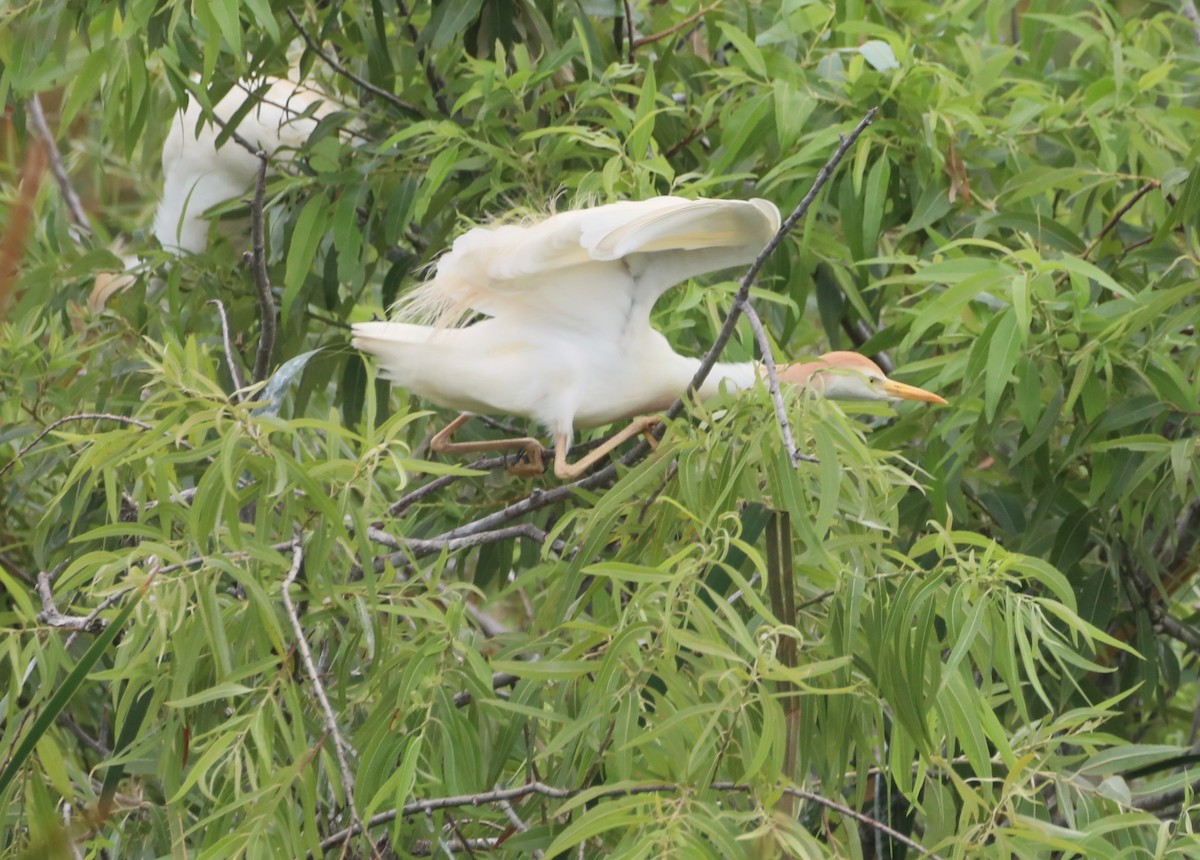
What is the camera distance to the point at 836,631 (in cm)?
124

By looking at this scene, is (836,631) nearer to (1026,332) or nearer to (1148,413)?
(1026,332)

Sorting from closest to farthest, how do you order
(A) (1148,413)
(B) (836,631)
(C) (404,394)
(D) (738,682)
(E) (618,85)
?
(D) (738,682)
(B) (836,631)
(A) (1148,413)
(E) (618,85)
(C) (404,394)

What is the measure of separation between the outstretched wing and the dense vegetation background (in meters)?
0.09

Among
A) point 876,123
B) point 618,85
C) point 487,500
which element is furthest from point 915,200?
point 487,500

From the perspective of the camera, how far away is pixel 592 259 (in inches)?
70.5

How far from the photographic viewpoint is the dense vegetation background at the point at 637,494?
1.17m

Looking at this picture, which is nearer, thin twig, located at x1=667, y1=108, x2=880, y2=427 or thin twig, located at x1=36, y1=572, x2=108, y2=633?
thin twig, located at x1=667, y1=108, x2=880, y2=427

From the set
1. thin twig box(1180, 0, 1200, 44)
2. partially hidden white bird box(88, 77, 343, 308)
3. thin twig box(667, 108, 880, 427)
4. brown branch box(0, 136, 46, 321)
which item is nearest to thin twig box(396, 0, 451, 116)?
partially hidden white bird box(88, 77, 343, 308)

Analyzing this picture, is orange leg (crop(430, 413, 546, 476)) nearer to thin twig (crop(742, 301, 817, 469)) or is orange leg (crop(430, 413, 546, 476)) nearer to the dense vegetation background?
the dense vegetation background

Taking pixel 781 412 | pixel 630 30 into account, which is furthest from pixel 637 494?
pixel 630 30

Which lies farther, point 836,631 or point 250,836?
point 836,631

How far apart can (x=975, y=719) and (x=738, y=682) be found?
0.23 meters

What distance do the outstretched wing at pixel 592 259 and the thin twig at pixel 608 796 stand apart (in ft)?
2.10

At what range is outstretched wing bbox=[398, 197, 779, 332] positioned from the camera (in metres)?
1.61
